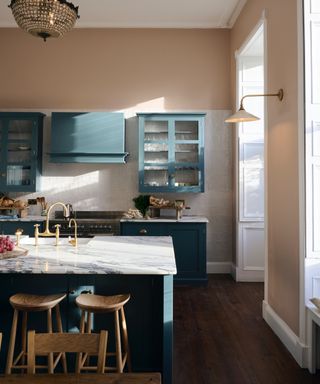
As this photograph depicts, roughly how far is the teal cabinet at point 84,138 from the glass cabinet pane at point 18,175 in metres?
0.48

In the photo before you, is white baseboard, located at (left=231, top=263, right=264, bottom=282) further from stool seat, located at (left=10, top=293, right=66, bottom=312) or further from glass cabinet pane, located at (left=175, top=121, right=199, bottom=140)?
stool seat, located at (left=10, top=293, right=66, bottom=312)

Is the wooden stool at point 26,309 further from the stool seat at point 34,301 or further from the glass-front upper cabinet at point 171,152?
the glass-front upper cabinet at point 171,152

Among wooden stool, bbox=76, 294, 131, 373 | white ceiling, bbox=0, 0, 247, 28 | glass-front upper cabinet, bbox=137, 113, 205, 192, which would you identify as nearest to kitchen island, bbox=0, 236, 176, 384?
wooden stool, bbox=76, 294, 131, 373

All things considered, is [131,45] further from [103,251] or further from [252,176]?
[103,251]

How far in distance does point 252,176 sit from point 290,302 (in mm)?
2714

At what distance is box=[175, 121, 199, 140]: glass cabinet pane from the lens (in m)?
6.10

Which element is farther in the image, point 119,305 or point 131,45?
point 131,45

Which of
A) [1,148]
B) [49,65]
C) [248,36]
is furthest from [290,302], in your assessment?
[49,65]

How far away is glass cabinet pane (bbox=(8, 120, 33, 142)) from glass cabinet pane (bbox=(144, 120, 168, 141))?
182 cm

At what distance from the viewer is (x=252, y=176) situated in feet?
19.4

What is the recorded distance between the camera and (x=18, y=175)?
20.1 ft

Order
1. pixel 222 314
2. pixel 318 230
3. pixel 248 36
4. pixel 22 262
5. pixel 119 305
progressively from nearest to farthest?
pixel 119 305, pixel 22 262, pixel 318 230, pixel 222 314, pixel 248 36

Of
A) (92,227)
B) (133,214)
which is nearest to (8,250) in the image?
(92,227)

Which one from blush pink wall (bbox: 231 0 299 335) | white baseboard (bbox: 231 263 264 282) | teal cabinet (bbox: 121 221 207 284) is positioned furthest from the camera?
white baseboard (bbox: 231 263 264 282)
